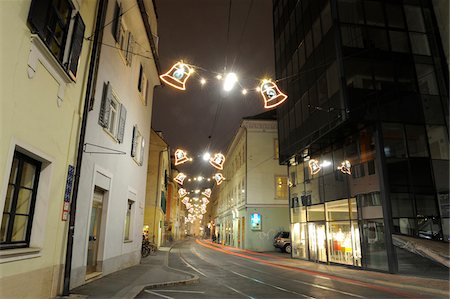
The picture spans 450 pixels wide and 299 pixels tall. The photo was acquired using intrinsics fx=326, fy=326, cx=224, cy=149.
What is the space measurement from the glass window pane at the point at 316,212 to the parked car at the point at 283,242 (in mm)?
8065

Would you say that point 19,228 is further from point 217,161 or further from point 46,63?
point 217,161

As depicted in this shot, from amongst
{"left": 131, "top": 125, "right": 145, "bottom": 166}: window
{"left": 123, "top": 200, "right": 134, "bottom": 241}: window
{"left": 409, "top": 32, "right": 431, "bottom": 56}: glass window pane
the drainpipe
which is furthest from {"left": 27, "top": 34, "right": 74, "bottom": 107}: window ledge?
{"left": 409, "top": 32, "right": 431, "bottom": 56}: glass window pane

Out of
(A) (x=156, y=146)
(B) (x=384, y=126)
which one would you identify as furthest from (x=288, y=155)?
(A) (x=156, y=146)

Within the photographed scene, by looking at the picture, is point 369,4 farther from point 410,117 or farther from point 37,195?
point 37,195

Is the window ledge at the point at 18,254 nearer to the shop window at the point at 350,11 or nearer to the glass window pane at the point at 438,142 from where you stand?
the glass window pane at the point at 438,142

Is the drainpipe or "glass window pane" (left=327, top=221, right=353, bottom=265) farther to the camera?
"glass window pane" (left=327, top=221, right=353, bottom=265)

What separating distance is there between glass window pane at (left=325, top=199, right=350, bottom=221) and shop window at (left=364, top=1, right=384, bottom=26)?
10060 mm

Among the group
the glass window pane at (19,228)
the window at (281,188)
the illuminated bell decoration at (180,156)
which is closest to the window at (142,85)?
the illuminated bell decoration at (180,156)

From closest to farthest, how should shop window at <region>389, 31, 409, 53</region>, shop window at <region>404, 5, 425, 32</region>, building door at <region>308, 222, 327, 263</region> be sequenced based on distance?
shop window at <region>389, 31, 409, 53</region>
shop window at <region>404, 5, 425, 32</region>
building door at <region>308, 222, 327, 263</region>

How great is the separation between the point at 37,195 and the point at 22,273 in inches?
60.1

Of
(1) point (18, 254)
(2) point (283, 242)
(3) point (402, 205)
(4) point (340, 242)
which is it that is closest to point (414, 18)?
(3) point (402, 205)

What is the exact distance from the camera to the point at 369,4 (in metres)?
18.5

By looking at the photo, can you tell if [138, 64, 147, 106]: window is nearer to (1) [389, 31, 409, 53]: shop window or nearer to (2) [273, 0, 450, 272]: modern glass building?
(2) [273, 0, 450, 272]: modern glass building

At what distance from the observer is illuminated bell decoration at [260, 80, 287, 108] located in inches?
446
